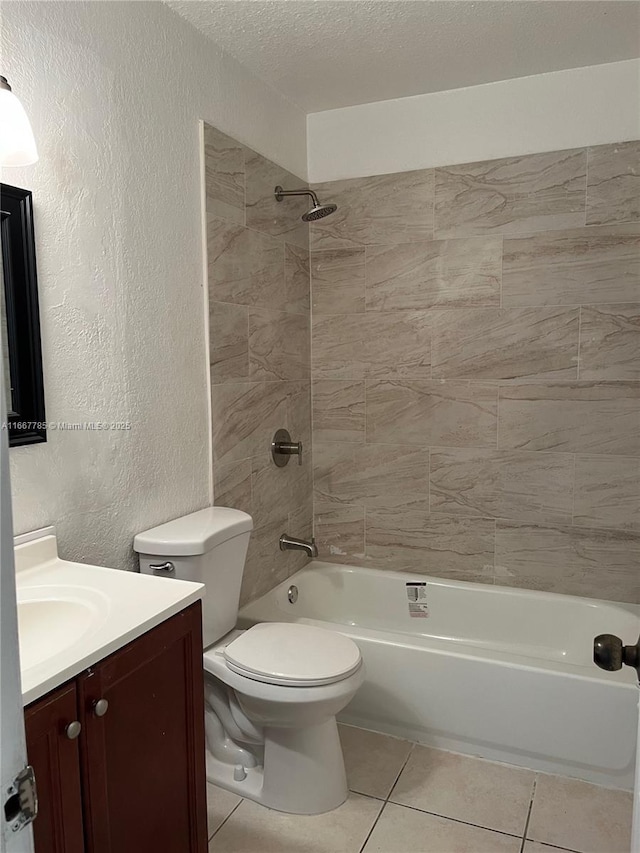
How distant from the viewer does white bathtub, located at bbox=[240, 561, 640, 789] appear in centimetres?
206

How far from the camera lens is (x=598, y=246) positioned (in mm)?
2525

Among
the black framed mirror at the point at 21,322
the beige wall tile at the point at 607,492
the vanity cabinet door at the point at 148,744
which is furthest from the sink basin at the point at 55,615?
the beige wall tile at the point at 607,492

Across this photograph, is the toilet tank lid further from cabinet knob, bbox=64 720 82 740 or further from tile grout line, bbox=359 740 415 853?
tile grout line, bbox=359 740 415 853

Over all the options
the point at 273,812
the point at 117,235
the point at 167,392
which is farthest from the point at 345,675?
the point at 117,235

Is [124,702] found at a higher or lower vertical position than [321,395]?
lower

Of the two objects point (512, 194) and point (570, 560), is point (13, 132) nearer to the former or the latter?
point (512, 194)

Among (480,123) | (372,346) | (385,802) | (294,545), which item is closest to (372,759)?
(385,802)

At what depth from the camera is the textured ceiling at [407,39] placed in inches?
80.0

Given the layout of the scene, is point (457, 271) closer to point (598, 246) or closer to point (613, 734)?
point (598, 246)

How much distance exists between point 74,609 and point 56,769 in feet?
1.26

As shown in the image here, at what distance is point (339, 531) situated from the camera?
3088 mm

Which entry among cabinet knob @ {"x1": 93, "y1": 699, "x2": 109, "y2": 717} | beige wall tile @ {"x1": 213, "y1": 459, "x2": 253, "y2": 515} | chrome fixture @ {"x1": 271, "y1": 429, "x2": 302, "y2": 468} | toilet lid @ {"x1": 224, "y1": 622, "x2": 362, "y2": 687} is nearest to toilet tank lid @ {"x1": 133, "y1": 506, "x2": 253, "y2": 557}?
beige wall tile @ {"x1": 213, "y1": 459, "x2": 253, "y2": 515}

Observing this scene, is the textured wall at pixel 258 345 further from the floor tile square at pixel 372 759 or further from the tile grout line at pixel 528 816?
the tile grout line at pixel 528 816

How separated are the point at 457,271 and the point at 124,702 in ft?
7.10
